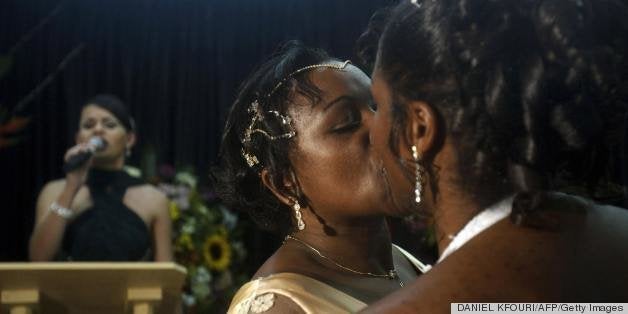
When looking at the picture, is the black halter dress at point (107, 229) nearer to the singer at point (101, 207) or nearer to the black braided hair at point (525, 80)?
the singer at point (101, 207)

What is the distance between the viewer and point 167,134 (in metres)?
3.50

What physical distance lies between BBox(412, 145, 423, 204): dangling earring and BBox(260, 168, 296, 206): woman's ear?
44 cm

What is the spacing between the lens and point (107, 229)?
2922 mm

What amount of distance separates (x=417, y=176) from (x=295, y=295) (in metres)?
0.34

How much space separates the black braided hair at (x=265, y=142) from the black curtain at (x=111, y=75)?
74.2 inches

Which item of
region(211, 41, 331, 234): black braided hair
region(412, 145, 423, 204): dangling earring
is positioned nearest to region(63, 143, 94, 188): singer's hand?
region(211, 41, 331, 234): black braided hair

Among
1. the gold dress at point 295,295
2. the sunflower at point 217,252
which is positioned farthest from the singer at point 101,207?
Answer: the gold dress at point 295,295

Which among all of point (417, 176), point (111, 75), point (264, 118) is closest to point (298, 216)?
point (264, 118)

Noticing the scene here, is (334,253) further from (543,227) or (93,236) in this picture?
(93,236)

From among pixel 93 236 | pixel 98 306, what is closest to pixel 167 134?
pixel 93 236

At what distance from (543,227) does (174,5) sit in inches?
118

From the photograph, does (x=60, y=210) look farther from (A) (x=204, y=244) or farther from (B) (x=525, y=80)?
(B) (x=525, y=80)

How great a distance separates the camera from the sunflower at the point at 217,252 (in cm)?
292

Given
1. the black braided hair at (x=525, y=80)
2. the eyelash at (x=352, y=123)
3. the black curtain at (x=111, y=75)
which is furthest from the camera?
the black curtain at (x=111, y=75)
